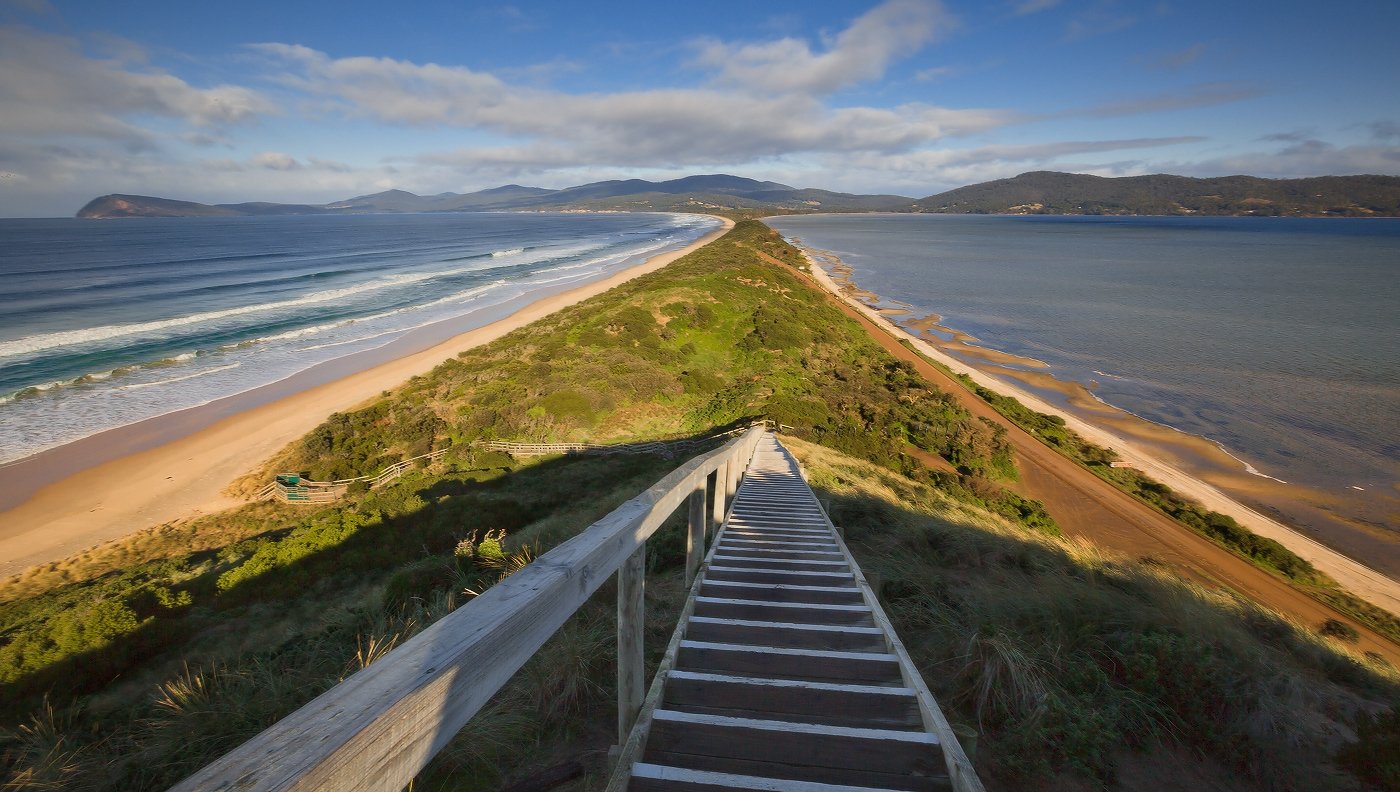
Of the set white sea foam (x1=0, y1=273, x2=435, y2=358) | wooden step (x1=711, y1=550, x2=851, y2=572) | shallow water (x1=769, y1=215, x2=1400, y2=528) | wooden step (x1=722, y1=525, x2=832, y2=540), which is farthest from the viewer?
white sea foam (x1=0, y1=273, x2=435, y2=358)

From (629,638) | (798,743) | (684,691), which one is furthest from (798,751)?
(629,638)

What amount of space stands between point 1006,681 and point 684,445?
489 inches

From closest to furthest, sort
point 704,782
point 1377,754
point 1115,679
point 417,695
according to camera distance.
Result: point 417,695
point 704,782
point 1377,754
point 1115,679

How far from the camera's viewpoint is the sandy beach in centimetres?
1338

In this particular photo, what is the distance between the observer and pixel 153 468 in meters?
16.4

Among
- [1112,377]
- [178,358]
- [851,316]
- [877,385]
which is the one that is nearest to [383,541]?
[877,385]

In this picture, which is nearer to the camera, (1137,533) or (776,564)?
(776,564)

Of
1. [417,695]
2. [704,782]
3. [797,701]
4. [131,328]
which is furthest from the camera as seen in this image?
[131,328]

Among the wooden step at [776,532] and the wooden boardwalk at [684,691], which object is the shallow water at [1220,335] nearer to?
the wooden step at [776,532]

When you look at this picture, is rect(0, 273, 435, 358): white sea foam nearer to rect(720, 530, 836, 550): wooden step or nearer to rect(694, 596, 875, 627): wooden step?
rect(720, 530, 836, 550): wooden step

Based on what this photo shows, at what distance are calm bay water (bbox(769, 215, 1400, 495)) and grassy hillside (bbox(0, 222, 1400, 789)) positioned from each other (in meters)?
12.9

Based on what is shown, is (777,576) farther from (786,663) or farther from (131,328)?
(131,328)

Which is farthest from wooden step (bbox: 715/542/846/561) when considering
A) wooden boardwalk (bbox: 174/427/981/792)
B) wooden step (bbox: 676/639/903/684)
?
wooden step (bbox: 676/639/903/684)

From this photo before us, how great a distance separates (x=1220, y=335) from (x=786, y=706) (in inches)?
1885
